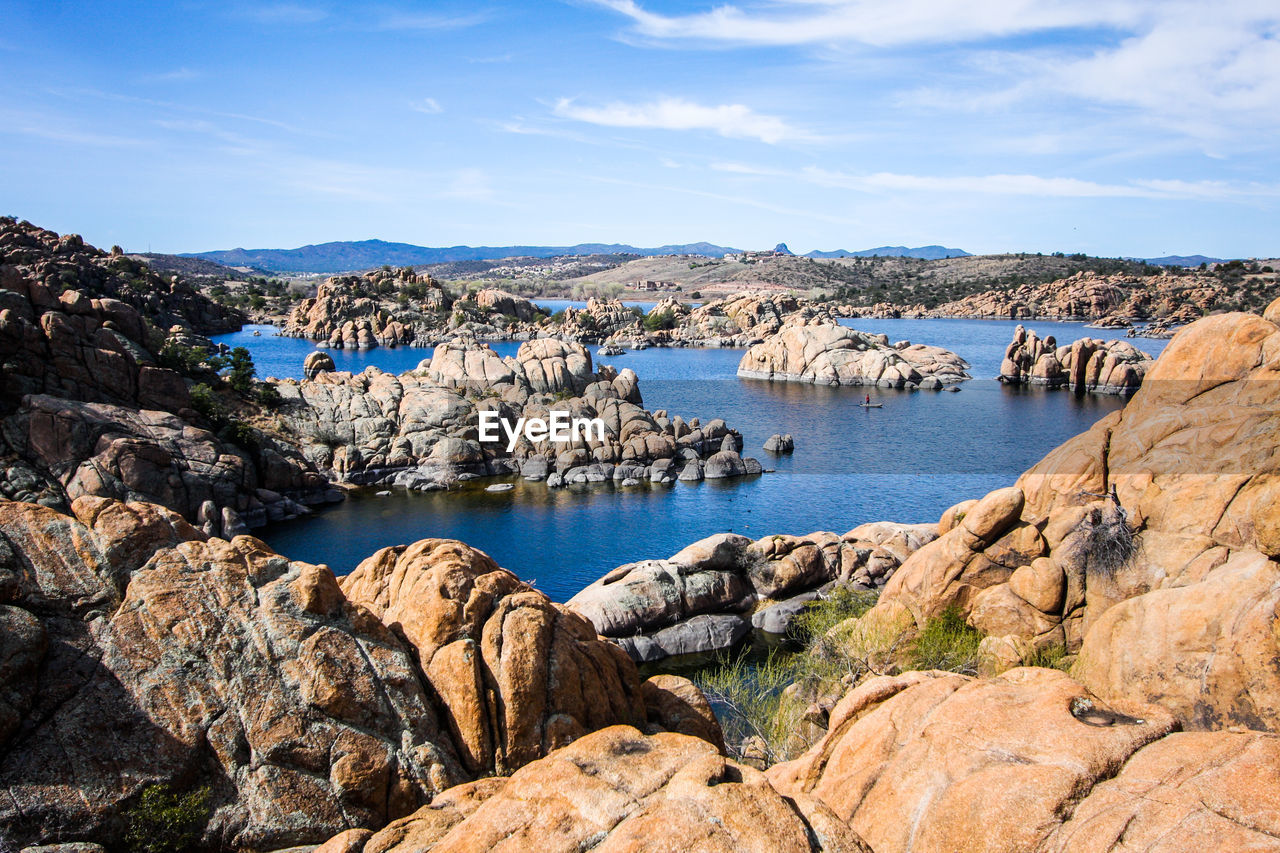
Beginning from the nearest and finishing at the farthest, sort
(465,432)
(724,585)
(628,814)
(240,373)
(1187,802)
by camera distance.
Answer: (1187,802) → (628,814) → (724,585) → (465,432) → (240,373)

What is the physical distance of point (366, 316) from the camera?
578ft

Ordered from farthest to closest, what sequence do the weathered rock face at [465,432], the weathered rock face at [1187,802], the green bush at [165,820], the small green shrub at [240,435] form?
the weathered rock face at [465,432] → the small green shrub at [240,435] → the green bush at [165,820] → the weathered rock face at [1187,802]

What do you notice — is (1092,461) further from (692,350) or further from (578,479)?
(692,350)

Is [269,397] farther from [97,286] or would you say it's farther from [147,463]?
[97,286]

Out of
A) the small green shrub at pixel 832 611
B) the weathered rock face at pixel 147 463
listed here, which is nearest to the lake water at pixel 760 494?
the weathered rock face at pixel 147 463

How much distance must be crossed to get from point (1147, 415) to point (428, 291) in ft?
615

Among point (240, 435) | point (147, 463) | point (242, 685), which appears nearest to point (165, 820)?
point (242, 685)

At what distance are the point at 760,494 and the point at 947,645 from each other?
36.9 metres

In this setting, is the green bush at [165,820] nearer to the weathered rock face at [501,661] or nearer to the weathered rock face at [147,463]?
the weathered rock face at [501,661]

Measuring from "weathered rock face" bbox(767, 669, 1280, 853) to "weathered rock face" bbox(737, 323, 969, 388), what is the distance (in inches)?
4275

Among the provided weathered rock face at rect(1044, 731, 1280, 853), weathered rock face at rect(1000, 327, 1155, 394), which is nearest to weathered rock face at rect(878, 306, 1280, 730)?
weathered rock face at rect(1044, 731, 1280, 853)

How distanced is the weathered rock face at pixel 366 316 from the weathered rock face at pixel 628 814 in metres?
166

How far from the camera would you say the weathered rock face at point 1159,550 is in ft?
52.6

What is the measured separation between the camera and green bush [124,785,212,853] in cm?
1087
